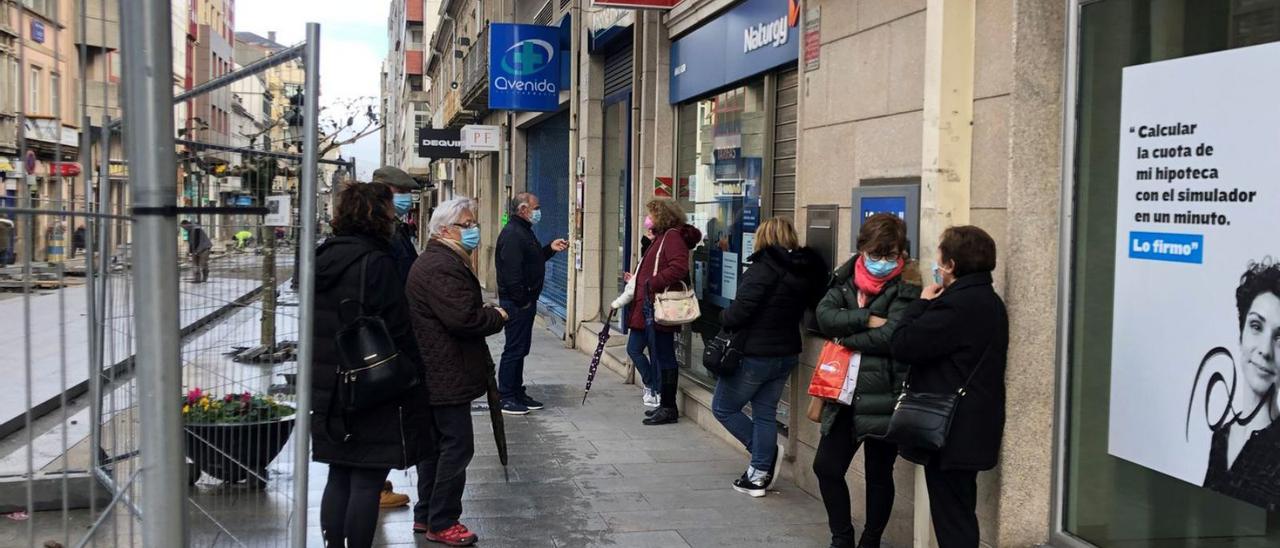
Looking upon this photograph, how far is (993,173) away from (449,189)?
37255mm

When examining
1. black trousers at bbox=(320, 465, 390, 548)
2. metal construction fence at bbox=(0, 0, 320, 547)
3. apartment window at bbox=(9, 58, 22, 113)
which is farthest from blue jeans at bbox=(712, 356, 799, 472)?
apartment window at bbox=(9, 58, 22, 113)

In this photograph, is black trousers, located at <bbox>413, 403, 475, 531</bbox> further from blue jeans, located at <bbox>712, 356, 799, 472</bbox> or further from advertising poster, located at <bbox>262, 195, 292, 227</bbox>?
advertising poster, located at <bbox>262, 195, 292, 227</bbox>

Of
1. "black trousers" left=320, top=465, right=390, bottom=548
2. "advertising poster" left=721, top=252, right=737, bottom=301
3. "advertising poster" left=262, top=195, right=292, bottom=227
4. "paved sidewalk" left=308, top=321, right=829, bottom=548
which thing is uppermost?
"advertising poster" left=262, top=195, right=292, bottom=227

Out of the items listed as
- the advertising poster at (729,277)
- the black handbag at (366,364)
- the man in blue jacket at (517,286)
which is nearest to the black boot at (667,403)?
the advertising poster at (729,277)

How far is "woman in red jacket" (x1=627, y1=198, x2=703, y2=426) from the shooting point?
828 cm

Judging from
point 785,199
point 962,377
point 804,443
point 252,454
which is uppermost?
point 785,199

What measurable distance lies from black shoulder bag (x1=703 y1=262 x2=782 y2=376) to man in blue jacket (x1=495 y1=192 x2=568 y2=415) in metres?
2.78

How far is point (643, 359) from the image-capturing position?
9312mm

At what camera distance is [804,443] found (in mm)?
6773

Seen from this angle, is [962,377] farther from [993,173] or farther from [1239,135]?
[1239,135]

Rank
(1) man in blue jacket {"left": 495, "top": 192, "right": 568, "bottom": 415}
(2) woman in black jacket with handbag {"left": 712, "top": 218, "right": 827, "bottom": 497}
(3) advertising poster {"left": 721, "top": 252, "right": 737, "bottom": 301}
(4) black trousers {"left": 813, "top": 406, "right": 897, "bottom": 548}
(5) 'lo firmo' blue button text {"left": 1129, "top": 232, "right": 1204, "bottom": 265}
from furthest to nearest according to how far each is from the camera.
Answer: (1) man in blue jacket {"left": 495, "top": 192, "right": 568, "bottom": 415} → (3) advertising poster {"left": 721, "top": 252, "right": 737, "bottom": 301} → (2) woman in black jacket with handbag {"left": 712, "top": 218, "right": 827, "bottom": 497} → (4) black trousers {"left": 813, "top": 406, "right": 897, "bottom": 548} → (5) 'lo firmo' blue button text {"left": 1129, "top": 232, "right": 1204, "bottom": 265}

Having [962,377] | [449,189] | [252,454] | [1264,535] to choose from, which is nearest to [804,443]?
[962,377]

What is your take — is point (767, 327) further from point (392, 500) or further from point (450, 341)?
point (392, 500)

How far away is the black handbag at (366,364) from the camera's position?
14.1ft
